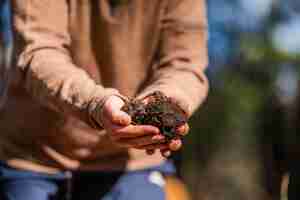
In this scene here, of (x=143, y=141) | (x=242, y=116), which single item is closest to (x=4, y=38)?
(x=143, y=141)

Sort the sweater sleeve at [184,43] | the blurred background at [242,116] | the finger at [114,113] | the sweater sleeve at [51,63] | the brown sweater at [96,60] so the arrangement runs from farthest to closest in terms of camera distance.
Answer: the blurred background at [242,116]
the sweater sleeve at [184,43]
the brown sweater at [96,60]
the sweater sleeve at [51,63]
the finger at [114,113]

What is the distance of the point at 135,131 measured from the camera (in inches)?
70.4

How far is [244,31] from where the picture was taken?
958cm

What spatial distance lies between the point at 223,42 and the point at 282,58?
0.76m

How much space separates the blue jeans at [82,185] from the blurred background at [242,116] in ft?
17.5

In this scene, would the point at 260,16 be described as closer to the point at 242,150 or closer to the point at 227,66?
the point at 227,66

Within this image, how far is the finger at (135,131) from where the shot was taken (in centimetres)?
178

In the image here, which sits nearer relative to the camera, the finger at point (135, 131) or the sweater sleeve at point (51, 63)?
the finger at point (135, 131)

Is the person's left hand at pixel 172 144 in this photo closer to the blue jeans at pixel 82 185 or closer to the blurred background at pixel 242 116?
the blue jeans at pixel 82 185

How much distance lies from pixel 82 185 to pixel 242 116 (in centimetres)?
638

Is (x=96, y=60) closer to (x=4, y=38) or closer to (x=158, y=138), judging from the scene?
(x=158, y=138)

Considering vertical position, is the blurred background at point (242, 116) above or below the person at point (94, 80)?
below

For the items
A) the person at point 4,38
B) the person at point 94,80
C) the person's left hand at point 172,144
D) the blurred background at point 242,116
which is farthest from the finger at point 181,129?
the blurred background at point 242,116

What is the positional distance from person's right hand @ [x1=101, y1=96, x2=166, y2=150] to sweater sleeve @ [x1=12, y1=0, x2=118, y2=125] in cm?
6
